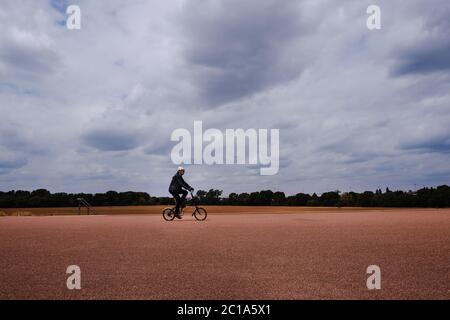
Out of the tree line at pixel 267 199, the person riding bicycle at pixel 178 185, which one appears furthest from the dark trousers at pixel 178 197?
the tree line at pixel 267 199

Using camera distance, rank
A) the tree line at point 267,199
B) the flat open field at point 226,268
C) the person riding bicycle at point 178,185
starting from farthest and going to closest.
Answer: the tree line at point 267,199, the person riding bicycle at point 178,185, the flat open field at point 226,268

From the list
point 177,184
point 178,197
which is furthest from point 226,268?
point 178,197

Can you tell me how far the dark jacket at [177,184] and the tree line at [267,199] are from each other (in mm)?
44356

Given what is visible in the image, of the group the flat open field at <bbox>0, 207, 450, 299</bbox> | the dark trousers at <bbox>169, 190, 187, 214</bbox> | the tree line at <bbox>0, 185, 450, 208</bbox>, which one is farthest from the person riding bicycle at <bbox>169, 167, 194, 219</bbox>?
the tree line at <bbox>0, 185, 450, 208</bbox>

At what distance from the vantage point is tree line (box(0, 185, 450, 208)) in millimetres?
61188

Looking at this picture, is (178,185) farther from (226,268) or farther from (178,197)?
(226,268)

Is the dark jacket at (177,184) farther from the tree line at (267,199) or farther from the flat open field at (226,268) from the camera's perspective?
the tree line at (267,199)

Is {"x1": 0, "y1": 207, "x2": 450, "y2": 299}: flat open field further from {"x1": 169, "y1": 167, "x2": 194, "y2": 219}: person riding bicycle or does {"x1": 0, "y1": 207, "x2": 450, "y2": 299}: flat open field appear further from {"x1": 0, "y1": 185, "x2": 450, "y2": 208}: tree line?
{"x1": 0, "y1": 185, "x2": 450, "y2": 208}: tree line

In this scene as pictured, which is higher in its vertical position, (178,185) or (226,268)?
(178,185)

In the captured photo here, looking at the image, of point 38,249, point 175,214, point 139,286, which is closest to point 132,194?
point 175,214

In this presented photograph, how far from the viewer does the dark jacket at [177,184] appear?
17922 mm

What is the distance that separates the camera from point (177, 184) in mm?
18062

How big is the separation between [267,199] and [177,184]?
177ft
